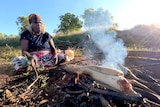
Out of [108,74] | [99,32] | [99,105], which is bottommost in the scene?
[99,105]

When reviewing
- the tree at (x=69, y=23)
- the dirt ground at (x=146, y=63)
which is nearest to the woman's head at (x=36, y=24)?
the dirt ground at (x=146, y=63)

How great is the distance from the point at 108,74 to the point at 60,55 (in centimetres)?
229

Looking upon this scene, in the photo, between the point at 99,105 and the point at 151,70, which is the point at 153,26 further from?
the point at 99,105

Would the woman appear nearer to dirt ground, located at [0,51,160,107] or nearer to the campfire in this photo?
dirt ground, located at [0,51,160,107]

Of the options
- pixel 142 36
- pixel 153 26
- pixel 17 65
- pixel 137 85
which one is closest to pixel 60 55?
pixel 17 65

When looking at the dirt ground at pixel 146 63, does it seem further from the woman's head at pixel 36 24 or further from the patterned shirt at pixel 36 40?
the woman's head at pixel 36 24

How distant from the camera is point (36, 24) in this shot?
19.7ft

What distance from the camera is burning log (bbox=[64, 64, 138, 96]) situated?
3938mm

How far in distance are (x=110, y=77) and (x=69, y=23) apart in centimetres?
2776

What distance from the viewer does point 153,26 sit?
22.1 metres

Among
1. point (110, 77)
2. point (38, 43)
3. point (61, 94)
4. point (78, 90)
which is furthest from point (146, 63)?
point (61, 94)

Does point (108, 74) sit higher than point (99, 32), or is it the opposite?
point (99, 32)

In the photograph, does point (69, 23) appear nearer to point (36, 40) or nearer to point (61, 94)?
point (36, 40)

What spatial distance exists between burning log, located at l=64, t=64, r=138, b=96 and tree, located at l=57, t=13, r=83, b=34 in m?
26.5
